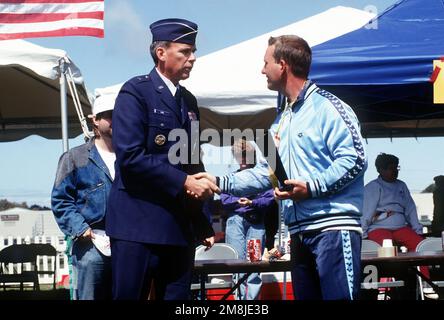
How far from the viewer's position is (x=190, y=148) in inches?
158

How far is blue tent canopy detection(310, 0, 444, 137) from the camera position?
6902 mm

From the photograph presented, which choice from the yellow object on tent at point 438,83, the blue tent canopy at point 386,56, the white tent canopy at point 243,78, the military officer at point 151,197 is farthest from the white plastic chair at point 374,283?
the military officer at point 151,197

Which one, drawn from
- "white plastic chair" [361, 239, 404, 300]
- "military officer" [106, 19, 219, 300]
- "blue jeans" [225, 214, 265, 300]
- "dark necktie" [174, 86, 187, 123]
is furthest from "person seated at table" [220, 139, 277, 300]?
"military officer" [106, 19, 219, 300]

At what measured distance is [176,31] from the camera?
4059 mm

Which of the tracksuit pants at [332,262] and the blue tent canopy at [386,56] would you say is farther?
the blue tent canopy at [386,56]

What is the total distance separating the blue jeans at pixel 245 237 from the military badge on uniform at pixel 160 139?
491 centimetres

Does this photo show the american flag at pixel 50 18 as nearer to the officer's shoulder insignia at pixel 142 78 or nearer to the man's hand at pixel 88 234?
the man's hand at pixel 88 234

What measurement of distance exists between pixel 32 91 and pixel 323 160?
822 centimetres

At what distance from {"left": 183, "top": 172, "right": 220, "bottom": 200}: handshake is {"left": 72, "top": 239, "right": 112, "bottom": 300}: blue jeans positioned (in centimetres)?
141

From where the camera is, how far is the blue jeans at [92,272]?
5.02 m

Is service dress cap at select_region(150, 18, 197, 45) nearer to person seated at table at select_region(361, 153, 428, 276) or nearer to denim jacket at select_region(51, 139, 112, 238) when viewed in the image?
denim jacket at select_region(51, 139, 112, 238)
